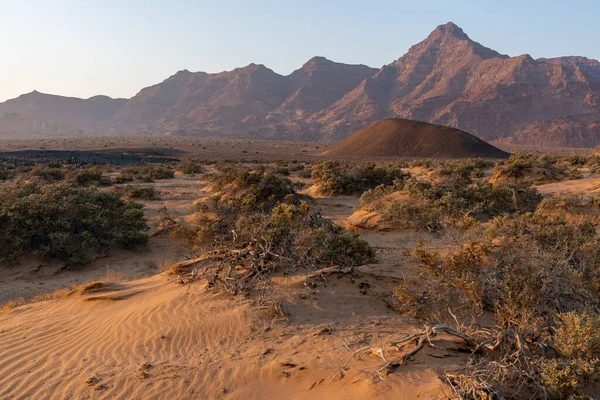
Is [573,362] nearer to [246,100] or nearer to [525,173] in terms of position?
[525,173]

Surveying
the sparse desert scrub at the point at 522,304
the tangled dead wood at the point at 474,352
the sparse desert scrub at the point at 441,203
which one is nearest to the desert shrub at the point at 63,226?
the sparse desert scrub at the point at 441,203

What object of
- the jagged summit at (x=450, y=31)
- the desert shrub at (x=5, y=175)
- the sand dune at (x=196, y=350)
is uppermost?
the jagged summit at (x=450, y=31)

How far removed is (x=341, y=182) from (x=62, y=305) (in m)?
13.2

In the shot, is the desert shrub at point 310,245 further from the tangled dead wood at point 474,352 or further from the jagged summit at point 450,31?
the jagged summit at point 450,31

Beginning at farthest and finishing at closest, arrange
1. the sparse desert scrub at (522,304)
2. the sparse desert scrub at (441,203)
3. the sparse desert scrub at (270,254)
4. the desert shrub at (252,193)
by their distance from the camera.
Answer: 1. the desert shrub at (252,193)
2. the sparse desert scrub at (441,203)
3. the sparse desert scrub at (270,254)
4. the sparse desert scrub at (522,304)

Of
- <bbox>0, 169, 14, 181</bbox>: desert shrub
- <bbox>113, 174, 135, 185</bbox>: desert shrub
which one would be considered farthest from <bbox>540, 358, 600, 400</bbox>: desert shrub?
<bbox>0, 169, 14, 181</bbox>: desert shrub

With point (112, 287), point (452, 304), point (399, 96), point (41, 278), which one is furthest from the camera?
point (399, 96)

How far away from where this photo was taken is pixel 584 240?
6453mm

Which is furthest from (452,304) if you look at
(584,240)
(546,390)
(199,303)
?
(199,303)

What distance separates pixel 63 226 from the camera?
9.88 meters

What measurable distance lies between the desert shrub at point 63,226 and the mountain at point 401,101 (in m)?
103

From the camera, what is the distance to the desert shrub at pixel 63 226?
30.7ft

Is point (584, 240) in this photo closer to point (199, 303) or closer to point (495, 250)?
point (495, 250)

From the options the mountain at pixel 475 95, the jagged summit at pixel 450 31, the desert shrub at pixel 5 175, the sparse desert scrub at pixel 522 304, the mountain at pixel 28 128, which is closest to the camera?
the sparse desert scrub at pixel 522 304
